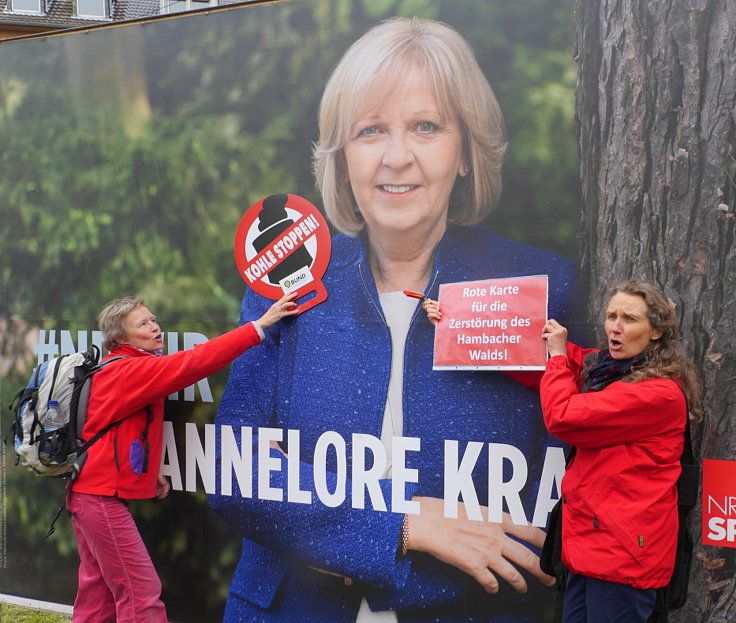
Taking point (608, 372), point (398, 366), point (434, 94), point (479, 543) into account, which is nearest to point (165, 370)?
point (398, 366)

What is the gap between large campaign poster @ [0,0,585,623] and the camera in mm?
3379

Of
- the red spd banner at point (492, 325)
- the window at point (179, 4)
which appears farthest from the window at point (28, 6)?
the red spd banner at point (492, 325)

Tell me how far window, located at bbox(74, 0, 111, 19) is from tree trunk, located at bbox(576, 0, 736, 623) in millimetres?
24549

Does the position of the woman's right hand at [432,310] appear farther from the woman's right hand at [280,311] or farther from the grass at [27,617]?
the grass at [27,617]

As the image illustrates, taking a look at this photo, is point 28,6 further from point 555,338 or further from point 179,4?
point 555,338

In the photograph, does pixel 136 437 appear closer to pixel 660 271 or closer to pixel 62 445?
pixel 62 445

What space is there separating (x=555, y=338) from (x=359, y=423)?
1022 millimetres

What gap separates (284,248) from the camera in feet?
12.7

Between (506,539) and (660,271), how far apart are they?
4.08ft

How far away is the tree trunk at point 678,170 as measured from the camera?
3.00 m

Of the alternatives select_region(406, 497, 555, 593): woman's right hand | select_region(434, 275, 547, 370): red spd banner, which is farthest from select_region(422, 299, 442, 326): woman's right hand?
select_region(406, 497, 555, 593): woman's right hand

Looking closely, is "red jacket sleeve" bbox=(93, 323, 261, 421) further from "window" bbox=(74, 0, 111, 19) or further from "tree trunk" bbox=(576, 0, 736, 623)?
"window" bbox=(74, 0, 111, 19)

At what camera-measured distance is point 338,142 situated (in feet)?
12.2

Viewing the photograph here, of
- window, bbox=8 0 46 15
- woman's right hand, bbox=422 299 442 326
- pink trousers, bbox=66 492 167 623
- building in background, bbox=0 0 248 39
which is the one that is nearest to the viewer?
woman's right hand, bbox=422 299 442 326
